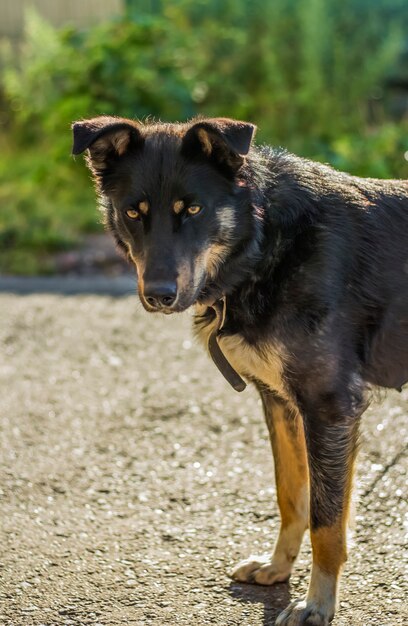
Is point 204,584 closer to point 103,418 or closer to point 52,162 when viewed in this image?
point 103,418

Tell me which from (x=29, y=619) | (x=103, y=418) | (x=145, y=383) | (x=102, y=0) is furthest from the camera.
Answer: (x=102, y=0)

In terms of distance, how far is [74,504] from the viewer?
4309 mm

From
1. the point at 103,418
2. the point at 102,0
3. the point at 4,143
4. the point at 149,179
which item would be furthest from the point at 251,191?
the point at 102,0

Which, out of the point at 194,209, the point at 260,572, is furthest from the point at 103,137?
the point at 260,572

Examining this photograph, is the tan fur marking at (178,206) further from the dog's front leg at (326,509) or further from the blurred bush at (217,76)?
the blurred bush at (217,76)

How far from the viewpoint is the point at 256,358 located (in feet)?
11.2

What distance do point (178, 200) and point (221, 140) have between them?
0.27 metres

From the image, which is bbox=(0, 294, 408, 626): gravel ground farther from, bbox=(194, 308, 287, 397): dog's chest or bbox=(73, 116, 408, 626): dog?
bbox=(194, 308, 287, 397): dog's chest

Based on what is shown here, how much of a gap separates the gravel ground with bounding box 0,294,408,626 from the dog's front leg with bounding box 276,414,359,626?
4.6 inches

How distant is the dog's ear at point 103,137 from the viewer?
3.35 m

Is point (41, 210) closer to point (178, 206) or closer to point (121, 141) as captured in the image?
point (121, 141)

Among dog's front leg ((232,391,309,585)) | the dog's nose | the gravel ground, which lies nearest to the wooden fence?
the gravel ground

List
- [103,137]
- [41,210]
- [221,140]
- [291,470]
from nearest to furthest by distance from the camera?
[221,140] < [103,137] < [291,470] < [41,210]

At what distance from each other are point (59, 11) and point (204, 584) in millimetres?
12278
